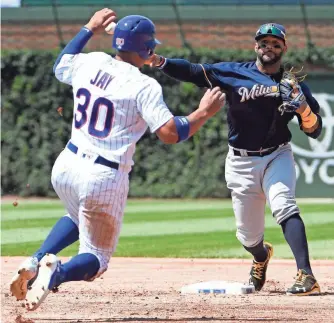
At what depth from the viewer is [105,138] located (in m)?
5.64

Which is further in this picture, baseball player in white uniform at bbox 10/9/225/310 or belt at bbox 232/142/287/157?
belt at bbox 232/142/287/157

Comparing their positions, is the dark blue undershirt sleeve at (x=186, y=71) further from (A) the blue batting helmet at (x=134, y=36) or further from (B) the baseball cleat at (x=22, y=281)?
(B) the baseball cleat at (x=22, y=281)

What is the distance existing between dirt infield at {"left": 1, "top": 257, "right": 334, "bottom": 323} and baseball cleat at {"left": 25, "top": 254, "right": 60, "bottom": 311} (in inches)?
14.5

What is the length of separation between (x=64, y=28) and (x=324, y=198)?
7344 millimetres

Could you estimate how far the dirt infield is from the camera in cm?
611

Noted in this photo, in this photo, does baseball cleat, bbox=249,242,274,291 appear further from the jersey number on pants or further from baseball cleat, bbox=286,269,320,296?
the jersey number on pants

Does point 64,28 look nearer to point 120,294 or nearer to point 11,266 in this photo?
point 11,266

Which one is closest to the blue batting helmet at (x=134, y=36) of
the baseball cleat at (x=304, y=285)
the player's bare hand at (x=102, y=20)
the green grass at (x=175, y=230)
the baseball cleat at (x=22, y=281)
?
the player's bare hand at (x=102, y=20)

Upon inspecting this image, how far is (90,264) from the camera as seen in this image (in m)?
5.69

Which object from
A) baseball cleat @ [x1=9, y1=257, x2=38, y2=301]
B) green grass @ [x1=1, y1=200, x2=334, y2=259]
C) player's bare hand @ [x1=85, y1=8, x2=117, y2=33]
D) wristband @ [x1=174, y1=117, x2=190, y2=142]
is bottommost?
green grass @ [x1=1, y1=200, x2=334, y2=259]

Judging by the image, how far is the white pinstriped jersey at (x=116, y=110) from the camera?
5.58m

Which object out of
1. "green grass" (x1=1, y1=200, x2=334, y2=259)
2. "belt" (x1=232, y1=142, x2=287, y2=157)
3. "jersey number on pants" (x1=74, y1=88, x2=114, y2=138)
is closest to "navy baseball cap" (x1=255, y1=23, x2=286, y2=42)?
"belt" (x1=232, y1=142, x2=287, y2=157)

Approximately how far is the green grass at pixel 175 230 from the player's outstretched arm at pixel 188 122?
493cm

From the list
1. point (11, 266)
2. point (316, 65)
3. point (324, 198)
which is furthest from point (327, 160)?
point (11, 266)
